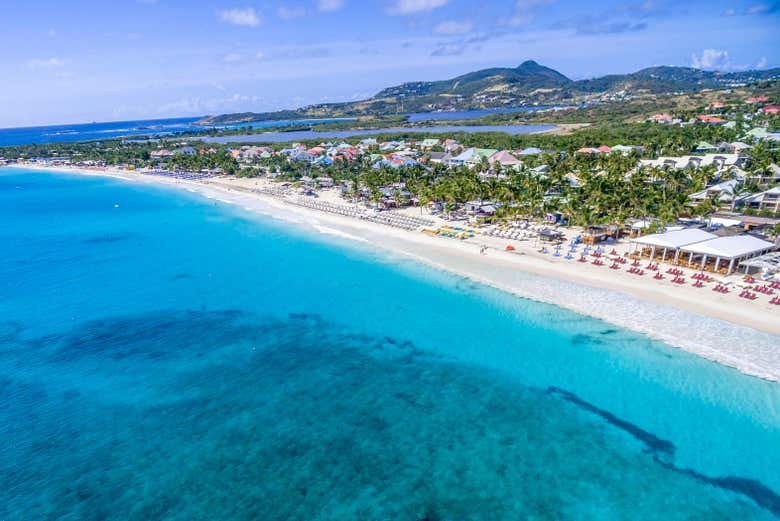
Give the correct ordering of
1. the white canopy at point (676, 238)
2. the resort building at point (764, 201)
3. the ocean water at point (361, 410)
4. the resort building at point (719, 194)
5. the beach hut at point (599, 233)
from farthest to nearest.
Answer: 1. the resort building at point (719, 194)
2. the resort building at point (764, 201)
3. the beach hut at point (599, 233)
4. the white canopy at point (676, 238)
5. the ocean water at point (361, 410)

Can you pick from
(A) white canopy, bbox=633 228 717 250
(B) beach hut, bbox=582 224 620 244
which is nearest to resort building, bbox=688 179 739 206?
(B) beach hut, bbox=582 224 620 244

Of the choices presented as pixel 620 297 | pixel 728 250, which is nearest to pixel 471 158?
pixel 728 250

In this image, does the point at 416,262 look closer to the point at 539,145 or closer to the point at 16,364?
the point at 16,364

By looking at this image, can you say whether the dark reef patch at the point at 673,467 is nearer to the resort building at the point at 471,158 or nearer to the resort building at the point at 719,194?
the resort building at the point at 719,194

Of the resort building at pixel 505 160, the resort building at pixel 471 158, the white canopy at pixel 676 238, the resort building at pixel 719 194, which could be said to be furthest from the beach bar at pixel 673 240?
the resort building at pixel 471 158

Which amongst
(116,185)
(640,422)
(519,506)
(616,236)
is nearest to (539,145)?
(616,236)

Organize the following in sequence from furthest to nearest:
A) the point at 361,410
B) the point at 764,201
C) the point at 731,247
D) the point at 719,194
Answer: the point at 719,194 → the point at 764,201 → the point at 731,247 → the point at 361,410

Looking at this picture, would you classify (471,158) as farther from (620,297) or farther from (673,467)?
(673,467)
